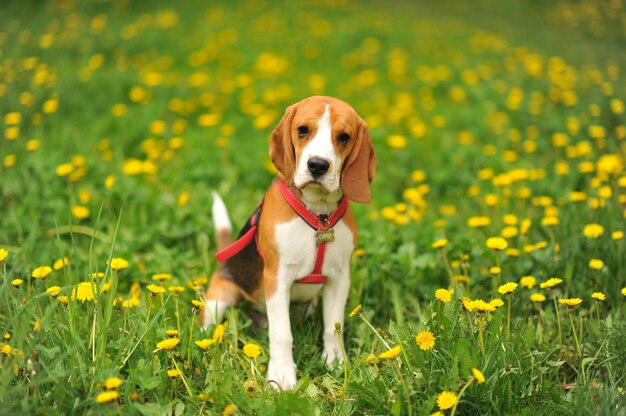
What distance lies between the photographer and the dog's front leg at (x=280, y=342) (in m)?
2.89

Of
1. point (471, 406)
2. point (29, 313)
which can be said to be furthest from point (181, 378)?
point (471, 406)

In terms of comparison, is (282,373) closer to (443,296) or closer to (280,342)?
(280,342)

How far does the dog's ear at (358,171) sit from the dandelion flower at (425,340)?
2.41 feet

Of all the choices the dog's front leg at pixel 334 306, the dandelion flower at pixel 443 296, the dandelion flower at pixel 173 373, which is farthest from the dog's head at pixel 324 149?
the dandelion flower at pixel 173 373

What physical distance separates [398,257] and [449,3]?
12.4 m

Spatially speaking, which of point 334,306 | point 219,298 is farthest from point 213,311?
point 334,306

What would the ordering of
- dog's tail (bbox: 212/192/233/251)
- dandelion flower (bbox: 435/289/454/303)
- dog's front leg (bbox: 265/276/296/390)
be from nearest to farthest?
1. dandelion flower (bbox: 435/289/454/303)
2. dog's front leg (bbox: 265/276/296/390)
3. dog's tail (bbox: 212/192/233/251)

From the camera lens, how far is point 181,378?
2.63 metres

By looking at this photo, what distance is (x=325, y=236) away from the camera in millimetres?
2955

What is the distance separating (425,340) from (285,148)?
113 centimetres

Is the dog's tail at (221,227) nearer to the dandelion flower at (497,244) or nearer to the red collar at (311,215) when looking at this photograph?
the red collar at (311,215)

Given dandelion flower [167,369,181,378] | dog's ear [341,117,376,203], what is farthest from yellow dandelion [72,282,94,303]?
dog's ear [341,117,376,203]

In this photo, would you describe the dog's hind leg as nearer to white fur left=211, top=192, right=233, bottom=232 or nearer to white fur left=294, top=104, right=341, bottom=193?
white fur left=211, top=192, right=233, bottom=232

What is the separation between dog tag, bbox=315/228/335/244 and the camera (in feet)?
9.66
